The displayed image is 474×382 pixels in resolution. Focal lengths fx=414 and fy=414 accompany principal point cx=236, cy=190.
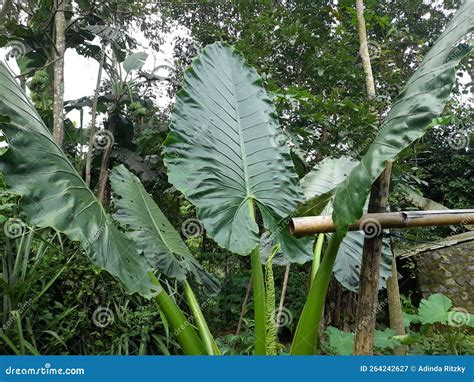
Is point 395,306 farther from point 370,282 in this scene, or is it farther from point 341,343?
point 370,282

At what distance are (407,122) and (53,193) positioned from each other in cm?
82

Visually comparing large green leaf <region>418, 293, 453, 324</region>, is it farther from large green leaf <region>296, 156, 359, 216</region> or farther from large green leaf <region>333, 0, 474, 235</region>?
large green leaf <region>333, 0, 474, 235</region>

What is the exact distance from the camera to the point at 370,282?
1.10 metres

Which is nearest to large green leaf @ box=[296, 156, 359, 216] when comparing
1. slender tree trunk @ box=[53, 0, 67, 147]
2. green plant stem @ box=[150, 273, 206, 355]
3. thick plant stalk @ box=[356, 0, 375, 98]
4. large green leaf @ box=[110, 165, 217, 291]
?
thick plant stalk @ box=[356, 0, 375, 98]

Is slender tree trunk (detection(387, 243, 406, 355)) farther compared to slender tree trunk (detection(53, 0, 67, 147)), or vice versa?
slender tree trunk (detection(387, 243, 406, 355))

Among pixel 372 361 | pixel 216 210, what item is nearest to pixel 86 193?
pixel 216 210

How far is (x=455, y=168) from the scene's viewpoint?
19.6 feet

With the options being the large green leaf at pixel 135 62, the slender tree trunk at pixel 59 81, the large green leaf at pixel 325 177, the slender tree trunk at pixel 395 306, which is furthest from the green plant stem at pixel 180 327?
the large green leaf at pixel 135 62

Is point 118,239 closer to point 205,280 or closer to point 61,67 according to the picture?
point 205,280

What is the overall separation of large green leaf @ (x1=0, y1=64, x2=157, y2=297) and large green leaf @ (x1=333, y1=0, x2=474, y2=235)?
1.74ft

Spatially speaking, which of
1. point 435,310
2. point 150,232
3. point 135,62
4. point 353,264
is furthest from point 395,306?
point 135,62

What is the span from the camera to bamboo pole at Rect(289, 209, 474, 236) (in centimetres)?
103

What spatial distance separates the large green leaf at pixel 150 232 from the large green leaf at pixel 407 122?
74 cm

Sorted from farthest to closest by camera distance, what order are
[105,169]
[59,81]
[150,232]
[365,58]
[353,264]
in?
[105,169], [59,81], [365,58], [353,264], [150,232]
